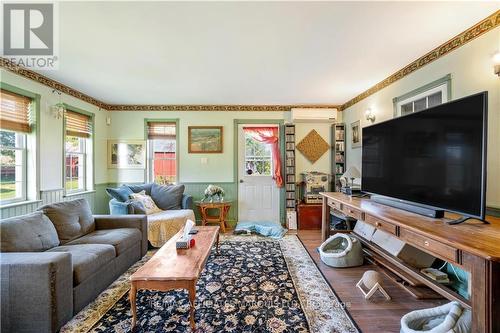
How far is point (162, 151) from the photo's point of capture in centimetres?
488

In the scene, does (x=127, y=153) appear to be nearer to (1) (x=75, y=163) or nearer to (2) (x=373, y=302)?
(1) (x=75, y=163)

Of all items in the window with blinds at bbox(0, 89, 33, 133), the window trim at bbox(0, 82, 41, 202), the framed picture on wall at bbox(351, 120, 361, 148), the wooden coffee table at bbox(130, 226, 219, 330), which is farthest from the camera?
the framed picture on wall at bbox(351, 120, 361, 148)

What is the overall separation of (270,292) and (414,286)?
57.1 inches

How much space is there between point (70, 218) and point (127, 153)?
243 cm

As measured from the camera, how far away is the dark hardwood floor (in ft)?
5.95

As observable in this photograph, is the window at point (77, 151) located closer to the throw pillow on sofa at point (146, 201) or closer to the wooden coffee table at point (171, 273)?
the throw pillow on sofa at point (146, 201)

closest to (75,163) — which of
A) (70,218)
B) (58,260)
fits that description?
(70,218)

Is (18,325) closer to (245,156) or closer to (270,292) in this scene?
(270,292)

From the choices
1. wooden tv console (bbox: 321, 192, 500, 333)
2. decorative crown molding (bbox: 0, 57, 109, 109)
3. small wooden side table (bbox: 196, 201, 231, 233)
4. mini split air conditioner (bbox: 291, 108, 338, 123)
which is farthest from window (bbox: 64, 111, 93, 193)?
wooden tv console (bbox: 321, 192, 500, 333)

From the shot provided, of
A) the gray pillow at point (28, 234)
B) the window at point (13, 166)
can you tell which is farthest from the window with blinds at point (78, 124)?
the gray pillow at point (28, 234)

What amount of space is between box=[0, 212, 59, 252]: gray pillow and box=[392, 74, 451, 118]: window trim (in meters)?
4.22

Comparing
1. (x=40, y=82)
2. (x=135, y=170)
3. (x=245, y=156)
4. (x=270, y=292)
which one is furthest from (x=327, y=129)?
(x=40, y=82)

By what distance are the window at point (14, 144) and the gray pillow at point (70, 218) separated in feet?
2.84

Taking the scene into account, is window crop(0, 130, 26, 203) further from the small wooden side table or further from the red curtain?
the red curtain
